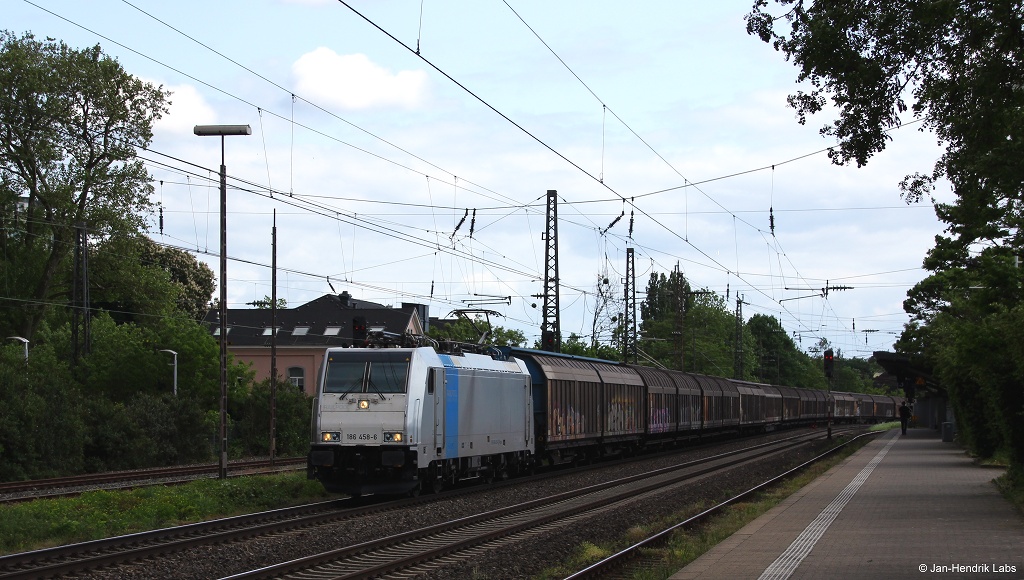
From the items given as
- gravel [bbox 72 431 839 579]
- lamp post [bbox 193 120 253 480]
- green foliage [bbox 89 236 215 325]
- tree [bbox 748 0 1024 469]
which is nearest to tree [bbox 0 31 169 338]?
green foliage [bbox 89 236 215 325]

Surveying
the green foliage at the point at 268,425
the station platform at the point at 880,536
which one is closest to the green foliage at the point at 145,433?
the green foliage at the point at 268,425

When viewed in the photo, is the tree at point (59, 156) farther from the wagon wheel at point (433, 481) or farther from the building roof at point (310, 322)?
the building roof at point (310, 322)

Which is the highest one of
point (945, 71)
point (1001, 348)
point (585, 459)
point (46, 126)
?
point (46, 126)

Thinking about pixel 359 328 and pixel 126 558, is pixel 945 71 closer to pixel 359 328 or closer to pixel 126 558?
pixel 126 558

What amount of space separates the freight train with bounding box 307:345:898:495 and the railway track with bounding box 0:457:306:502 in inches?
252

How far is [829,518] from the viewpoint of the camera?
16.9 metres

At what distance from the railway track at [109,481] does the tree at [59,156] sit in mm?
14076

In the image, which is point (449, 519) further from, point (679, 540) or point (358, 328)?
point (358, 328)

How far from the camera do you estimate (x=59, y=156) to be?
42625 mm

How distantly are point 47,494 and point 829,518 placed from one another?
15814 mm

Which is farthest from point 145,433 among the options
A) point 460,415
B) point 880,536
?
point 880,536

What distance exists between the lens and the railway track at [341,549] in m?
12.9

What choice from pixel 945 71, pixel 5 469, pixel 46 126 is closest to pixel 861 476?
pixel 945 71

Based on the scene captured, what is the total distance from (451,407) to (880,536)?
33.1ft
